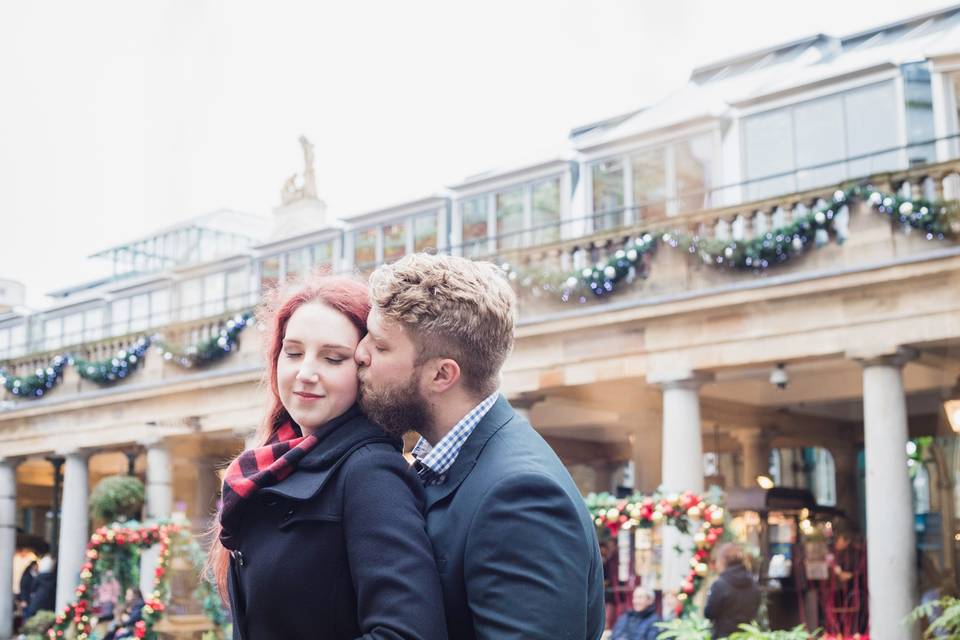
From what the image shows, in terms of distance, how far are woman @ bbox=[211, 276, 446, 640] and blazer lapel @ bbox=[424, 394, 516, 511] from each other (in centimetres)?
5

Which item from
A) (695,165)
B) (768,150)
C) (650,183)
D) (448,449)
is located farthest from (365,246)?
(448,449)

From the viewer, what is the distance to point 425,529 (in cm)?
264

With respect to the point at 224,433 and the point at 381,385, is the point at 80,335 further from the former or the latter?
the point at 381,385

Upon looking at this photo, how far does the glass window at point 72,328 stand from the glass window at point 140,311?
3.06m

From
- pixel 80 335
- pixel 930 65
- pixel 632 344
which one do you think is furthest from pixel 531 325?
pixel 80 335

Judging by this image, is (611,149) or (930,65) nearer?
(930,65)

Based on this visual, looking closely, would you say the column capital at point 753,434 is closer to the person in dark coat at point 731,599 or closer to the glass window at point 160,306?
the person in dark coat at point 731,599

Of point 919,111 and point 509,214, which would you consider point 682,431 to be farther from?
point 509,214

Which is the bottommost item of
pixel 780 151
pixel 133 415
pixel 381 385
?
pixel 381 385

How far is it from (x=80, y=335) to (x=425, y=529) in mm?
39424

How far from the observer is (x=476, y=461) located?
2715mm

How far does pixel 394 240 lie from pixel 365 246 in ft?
3.43

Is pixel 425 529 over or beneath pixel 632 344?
beneath

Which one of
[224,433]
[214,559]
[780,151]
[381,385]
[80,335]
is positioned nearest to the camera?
[381,385]
